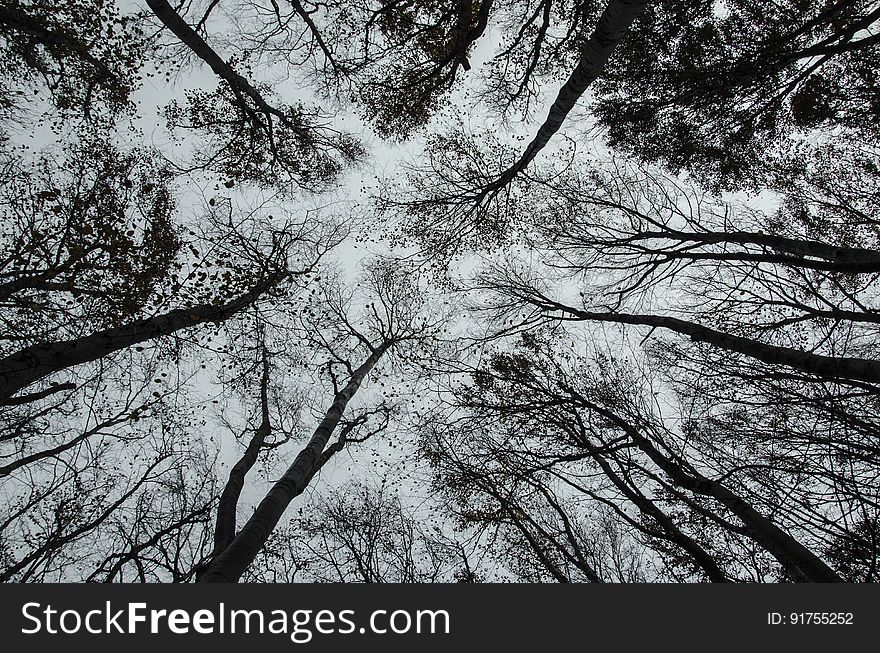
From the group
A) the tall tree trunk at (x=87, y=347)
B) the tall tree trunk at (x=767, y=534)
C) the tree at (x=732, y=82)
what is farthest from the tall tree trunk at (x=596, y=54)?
the tall tree trunk at (x=87, y=347)

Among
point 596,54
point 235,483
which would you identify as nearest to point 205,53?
point 596,54

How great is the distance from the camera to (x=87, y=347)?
427 cm

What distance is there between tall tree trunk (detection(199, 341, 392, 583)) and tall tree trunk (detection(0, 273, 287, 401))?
2.55 m

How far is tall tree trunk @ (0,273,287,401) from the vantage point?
12.5 ft

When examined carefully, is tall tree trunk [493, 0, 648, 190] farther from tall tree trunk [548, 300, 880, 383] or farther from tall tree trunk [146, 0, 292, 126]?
tall tree trunk [146, 0, 292, 126]

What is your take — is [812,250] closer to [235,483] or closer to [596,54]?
[596,54]

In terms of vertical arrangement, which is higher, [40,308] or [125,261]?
[125,261]

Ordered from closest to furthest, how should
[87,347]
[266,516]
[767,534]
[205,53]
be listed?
[767,534] < [87,347] < [266,516] < [205,53]

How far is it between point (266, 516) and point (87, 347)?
2.84 meters

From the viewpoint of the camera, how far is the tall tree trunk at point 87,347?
3814 millimetres
